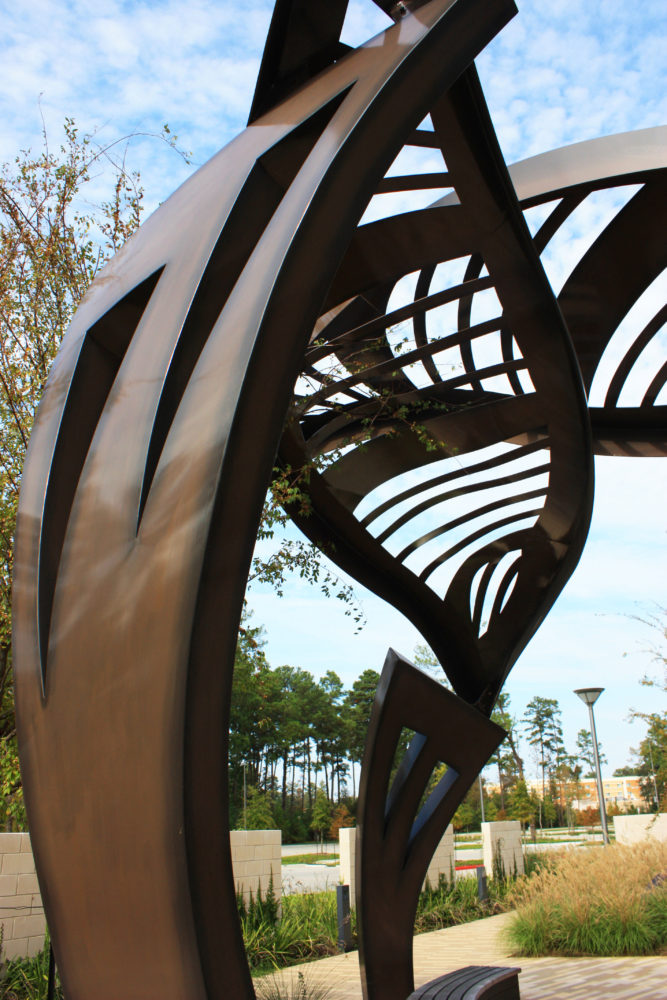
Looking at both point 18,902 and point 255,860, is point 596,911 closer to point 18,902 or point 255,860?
point 255,860

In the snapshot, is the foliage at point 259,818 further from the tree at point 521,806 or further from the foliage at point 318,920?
the foliage at point 318,920

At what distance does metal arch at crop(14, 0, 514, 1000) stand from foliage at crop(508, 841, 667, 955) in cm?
888

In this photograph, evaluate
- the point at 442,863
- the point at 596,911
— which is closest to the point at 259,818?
the point at 442,863

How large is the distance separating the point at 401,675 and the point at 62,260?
444 cm

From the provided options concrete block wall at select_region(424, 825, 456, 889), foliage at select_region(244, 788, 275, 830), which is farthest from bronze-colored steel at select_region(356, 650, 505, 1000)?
foliage at select_region(244, 788, 275, 830)

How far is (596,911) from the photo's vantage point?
9641mm

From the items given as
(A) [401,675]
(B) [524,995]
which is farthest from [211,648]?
(B) [524,995]

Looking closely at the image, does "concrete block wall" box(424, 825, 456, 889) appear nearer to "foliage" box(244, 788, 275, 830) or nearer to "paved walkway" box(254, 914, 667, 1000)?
"paved walkway" box(254, 914, 667, 1000)

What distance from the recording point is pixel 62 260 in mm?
6789

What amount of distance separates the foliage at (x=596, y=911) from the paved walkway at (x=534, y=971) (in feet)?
0.95

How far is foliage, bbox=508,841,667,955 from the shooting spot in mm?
9352

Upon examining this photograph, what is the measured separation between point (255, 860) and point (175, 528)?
985 centimetres

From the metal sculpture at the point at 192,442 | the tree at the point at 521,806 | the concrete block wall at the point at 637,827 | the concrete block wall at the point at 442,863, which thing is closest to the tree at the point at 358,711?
the tree at the point at 521,806

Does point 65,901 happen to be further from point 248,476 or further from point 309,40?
point 309,40
